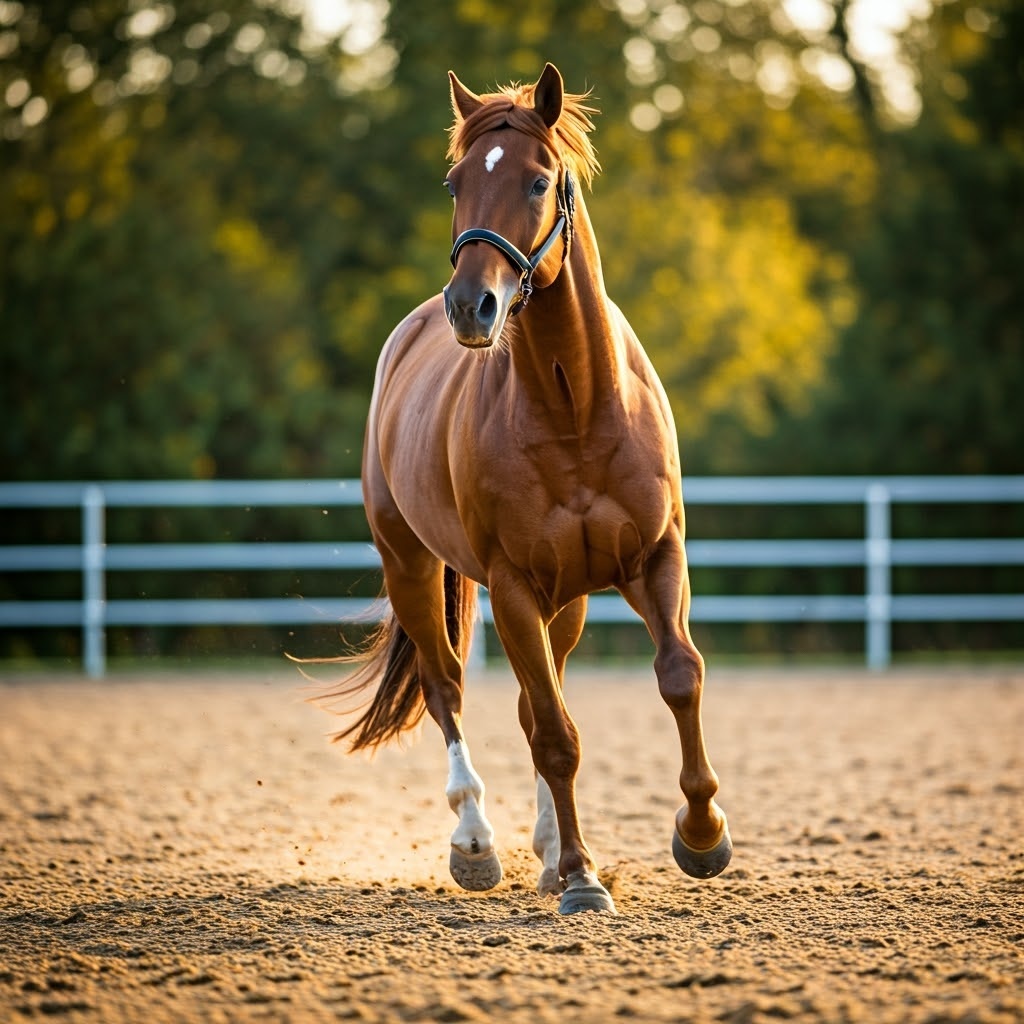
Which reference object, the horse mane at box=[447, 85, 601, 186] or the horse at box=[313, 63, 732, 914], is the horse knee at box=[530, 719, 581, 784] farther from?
the horse mane at box=[447, 85, 601, 186]

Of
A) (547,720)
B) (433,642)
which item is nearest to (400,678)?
(433,642)

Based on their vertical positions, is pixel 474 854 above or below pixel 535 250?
below

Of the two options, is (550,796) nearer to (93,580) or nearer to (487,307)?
(487,307)

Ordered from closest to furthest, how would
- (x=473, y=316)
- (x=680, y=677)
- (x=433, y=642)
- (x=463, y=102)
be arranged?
(x=473, y=316), (x=680, y=677), (x=463, y=102), (x=433, y=642)

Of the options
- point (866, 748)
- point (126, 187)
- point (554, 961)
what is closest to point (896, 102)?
point (126, 187)

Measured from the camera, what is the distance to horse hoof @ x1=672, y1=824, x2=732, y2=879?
4.03 m

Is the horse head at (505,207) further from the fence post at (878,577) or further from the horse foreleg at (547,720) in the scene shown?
the fence post at (878,577)

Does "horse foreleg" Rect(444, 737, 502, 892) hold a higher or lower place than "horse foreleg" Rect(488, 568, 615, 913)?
lower

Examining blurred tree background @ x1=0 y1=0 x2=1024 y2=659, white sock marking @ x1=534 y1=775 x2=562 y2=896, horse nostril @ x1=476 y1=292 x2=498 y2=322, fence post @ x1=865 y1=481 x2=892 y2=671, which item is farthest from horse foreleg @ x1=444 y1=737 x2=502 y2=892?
blurred tree background @ x1=0 y1=0 x2=1024 y2=659

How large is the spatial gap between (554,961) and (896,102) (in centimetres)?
2385

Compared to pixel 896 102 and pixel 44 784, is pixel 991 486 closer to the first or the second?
pixel 44 784

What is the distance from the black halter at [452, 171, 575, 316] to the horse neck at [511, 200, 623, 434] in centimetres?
9

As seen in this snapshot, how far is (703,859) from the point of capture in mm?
4027

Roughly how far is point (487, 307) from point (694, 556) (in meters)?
8.90
